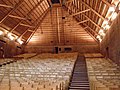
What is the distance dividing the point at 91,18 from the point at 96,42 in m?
4.48

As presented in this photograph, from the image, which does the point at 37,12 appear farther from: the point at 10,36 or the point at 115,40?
the point at 115,40

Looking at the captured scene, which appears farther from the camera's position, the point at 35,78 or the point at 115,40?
the point at 115,40

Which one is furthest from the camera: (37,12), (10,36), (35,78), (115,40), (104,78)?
(37,12)

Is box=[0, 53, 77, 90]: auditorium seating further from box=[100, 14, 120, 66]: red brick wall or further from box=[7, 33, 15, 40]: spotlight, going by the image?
box=[7, 33, 15, 40]: spotlight

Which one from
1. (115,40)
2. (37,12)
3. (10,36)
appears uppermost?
(37,12)

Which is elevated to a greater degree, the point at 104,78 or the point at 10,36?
the point at 10,36

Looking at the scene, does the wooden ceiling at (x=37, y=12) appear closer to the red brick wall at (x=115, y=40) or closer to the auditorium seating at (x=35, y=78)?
the red brick wall at (x=115, y=40)

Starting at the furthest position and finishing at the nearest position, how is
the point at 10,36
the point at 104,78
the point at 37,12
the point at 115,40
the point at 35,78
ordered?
the point at 37,12 → the point at 10,36 → the point at 115,40 → the point at 35,78 → the point at 104,78

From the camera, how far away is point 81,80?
7082 mm

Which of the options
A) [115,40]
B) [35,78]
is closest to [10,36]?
[115,40]

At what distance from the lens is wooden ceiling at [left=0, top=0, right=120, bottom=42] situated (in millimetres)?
10016

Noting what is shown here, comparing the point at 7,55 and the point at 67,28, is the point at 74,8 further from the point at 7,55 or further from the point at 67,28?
the point at 7,55

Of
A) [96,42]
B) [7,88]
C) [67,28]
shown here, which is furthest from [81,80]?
[96,42]

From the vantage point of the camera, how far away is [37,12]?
1390 cm
